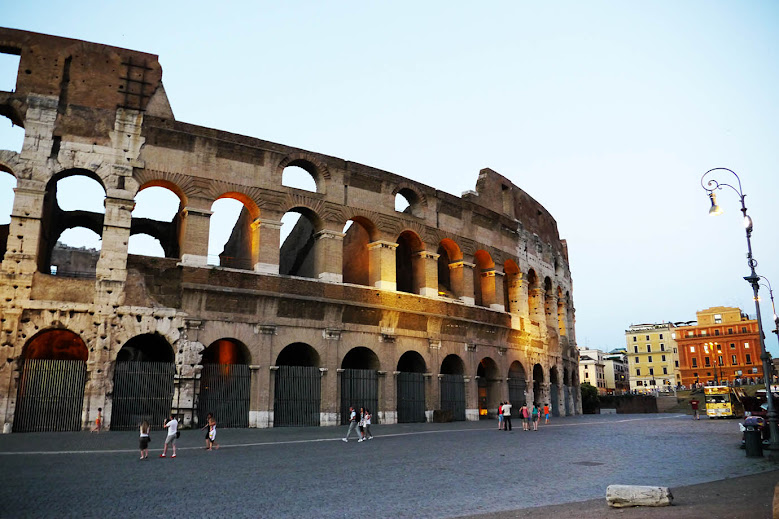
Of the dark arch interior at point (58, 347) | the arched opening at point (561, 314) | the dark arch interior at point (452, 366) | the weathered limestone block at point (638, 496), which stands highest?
the arched opening at point (561, 314)

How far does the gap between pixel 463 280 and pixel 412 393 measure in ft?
18.9

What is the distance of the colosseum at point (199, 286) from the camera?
17.8 m

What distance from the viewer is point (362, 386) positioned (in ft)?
72.7

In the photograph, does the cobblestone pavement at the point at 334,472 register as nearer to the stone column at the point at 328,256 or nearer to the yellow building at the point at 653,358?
the stone column at the point at 328,256

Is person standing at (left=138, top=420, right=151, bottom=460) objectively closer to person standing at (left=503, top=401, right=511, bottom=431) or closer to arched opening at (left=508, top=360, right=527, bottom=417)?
person standing at (left=503, top=401, right=511, bottom=431)

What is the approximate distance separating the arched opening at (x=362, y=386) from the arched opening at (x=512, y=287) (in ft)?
34.0

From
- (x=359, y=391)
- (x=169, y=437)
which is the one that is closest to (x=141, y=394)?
(x=169, y=437)

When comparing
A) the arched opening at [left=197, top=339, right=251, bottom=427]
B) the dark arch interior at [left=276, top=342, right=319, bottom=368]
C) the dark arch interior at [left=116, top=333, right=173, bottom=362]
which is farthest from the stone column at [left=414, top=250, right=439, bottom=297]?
the dark arch interior at [left=116, top=333, right=173, bottom=362]

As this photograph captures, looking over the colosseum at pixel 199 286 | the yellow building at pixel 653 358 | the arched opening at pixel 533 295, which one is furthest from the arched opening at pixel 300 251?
the yellow building at pixel 653 358

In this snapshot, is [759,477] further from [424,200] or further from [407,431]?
[424,200]

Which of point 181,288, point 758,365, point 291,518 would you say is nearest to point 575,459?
point 291,518

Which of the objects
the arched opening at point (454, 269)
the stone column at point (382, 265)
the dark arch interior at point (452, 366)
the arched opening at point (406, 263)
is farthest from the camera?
the arched opening at point (454, 269)

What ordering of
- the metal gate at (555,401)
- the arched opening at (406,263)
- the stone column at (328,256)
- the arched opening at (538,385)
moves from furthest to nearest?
the metal gate at (555,401) < the arched opening at (538,385) < the arched opening at (406,263) < the stone column at (328,256)

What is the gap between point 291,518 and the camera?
22.6 ft
